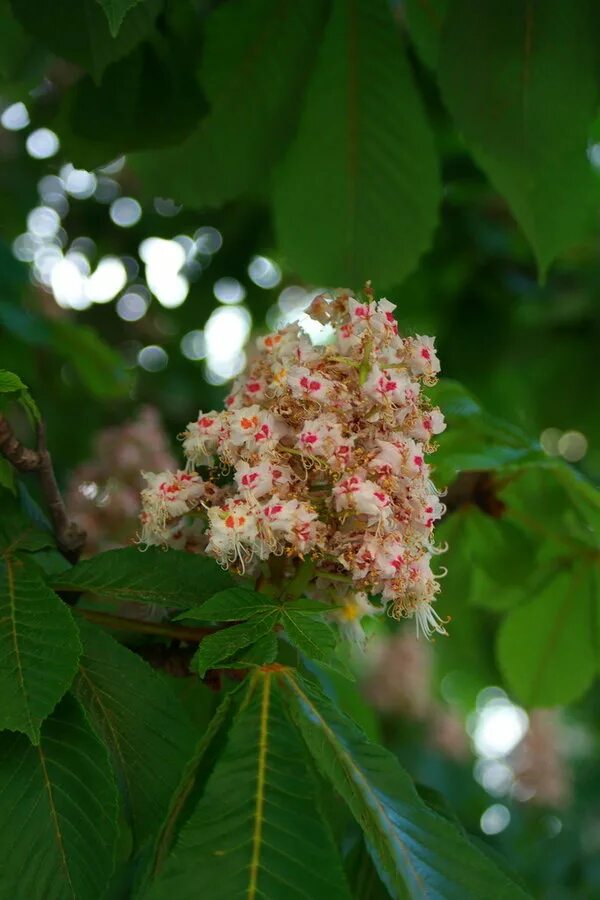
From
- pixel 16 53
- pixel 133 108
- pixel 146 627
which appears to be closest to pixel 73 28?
pixel 133 108

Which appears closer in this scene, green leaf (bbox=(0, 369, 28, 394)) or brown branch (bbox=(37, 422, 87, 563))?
green leaf (bbox=(0, 369, 28, 394))

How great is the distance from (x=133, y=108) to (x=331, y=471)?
0.71 meters

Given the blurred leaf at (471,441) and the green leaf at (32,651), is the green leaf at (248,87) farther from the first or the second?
the green leaf at (32,651)

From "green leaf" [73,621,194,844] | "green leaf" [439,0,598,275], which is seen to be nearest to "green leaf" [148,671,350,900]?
"green leaf" [73,621,194,844]

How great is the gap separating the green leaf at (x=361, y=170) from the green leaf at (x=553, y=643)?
0.52 meters

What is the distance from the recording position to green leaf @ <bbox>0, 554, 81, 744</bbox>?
76cm

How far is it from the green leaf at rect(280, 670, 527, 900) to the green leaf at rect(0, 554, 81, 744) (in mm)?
182

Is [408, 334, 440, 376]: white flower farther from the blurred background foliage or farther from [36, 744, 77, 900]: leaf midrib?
[36, 744, 77, 900]: leaf midrib

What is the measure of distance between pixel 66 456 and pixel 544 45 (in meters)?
1.80

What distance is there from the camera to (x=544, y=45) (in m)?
1.20

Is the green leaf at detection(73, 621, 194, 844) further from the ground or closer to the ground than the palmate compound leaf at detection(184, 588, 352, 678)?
closer to the ground

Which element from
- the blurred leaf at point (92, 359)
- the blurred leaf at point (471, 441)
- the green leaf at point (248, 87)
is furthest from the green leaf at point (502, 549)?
the blurred leaf at point (92, 359)

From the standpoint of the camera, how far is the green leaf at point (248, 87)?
133cm

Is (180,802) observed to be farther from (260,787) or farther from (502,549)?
(502,549)
